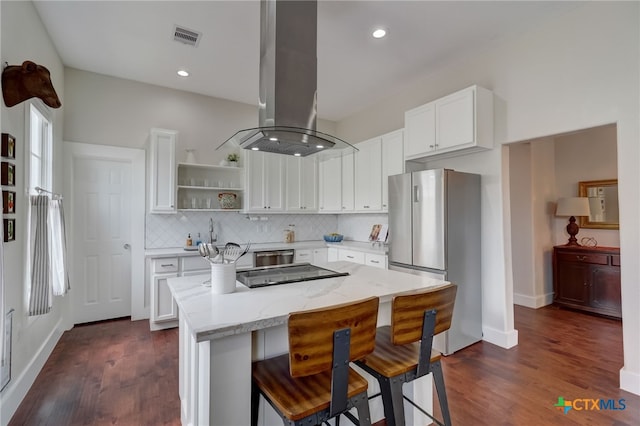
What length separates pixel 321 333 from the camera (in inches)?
49.1

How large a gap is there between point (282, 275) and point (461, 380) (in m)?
1.73

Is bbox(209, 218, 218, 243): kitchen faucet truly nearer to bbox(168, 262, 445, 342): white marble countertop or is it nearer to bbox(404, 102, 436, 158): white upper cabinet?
bbox(168, 262, 445, 342): white marble countertop

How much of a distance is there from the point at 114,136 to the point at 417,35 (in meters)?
3.79

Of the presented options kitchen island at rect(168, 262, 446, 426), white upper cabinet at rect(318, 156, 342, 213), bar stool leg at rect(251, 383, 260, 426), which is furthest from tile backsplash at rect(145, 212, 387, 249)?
bar stool leg at rect(251, 383, 260, 426)

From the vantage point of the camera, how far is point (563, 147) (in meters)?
4.89

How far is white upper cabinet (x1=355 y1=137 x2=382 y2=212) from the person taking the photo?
4352mm

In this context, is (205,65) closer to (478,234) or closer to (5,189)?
(5,189)

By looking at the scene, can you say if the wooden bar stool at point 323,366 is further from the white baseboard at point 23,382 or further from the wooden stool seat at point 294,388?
the white baseboard at point 23,382

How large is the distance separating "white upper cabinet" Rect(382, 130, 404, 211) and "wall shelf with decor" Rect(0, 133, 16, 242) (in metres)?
3.53

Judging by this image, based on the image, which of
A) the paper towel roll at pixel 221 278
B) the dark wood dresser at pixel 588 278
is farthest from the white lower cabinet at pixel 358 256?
the dark wood dresser at pixel 588 278

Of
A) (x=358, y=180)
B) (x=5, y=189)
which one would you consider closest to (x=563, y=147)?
(x=358, y=180)

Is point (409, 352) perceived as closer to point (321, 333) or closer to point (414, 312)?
point (414, 312)

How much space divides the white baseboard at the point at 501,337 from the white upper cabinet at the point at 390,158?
70.5 inches

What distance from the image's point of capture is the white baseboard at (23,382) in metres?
2.07
